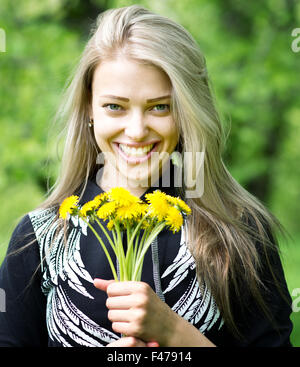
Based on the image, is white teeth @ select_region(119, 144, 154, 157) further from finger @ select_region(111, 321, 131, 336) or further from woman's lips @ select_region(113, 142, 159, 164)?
finger @ select_region(111, 321, 131, 336)

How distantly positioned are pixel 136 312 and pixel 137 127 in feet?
2.13

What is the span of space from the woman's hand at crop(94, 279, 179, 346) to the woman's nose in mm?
538

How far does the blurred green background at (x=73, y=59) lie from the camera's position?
5.64 m

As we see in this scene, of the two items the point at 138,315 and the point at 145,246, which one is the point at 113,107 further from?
the point at 138,315

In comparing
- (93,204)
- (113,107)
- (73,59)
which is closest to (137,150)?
(113,107)

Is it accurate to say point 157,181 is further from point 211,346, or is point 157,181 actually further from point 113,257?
point 211,346

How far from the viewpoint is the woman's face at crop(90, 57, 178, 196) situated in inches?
71.9

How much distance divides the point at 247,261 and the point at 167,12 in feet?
17.9

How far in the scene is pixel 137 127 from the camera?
5.97 ft

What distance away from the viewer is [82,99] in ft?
6.89

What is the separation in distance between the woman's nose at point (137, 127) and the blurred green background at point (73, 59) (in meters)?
3.04

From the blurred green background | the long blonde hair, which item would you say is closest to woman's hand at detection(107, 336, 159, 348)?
the long blonde hair

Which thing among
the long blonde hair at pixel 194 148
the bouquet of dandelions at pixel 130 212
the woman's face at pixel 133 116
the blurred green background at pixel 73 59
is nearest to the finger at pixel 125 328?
the bouquet of dandelions at pixel 130 212
